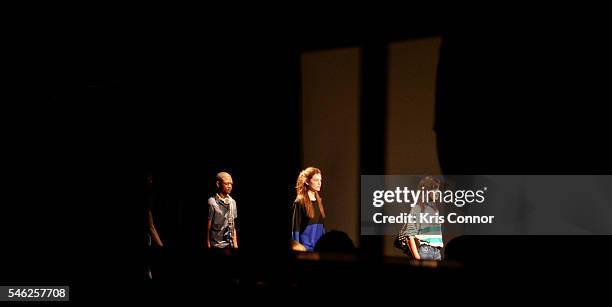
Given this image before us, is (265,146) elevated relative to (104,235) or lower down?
elevated

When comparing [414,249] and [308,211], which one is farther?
[308,211]

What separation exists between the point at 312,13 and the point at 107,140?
7.79ft

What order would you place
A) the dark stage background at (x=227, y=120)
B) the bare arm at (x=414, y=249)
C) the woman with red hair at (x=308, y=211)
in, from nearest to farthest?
the dark stage background at (x=227, y=120), the bare arm at (x=414, y=249), the woman with red hair at (x=308, y=211)

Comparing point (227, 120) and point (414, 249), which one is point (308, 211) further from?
point (227, 120)

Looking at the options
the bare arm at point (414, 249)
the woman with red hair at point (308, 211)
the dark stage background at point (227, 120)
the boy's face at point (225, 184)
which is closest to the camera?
the dark stage background at point (227, 120)

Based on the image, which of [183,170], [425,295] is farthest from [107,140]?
[425,295]

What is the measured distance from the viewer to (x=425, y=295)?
2219 millimetres

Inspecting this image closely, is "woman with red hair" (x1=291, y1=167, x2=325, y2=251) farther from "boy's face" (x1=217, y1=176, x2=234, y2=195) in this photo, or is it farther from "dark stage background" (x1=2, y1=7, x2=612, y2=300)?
"boy's face" (x1=217, y1=176, x2=234, y2=195)

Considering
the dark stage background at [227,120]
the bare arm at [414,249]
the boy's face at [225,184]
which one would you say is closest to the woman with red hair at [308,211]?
the dark stage background at [227,120]

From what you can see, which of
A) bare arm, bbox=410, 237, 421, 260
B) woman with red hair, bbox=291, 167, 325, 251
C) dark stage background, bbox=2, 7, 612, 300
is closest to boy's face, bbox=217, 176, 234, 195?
dark stage background, bbox=2, 7, 612, 300

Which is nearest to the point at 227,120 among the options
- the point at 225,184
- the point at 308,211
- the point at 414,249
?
the point at 225,184

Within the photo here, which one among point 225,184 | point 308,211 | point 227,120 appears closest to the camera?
point 308,211

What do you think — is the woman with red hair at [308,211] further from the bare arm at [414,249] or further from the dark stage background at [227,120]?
the bare arm at [414,249]

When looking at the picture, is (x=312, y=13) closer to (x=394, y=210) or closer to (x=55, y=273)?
(x=394, y=210)
